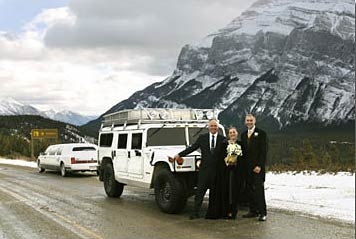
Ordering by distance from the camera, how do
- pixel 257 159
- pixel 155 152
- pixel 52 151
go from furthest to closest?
pixel 52 151 < pixel 155 152 < pixel 257 159

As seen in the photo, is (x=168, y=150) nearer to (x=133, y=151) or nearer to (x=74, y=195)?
(x=133, y=151)

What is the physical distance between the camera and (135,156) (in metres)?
12.6

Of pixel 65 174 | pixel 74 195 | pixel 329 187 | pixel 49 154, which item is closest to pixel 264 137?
pixel 329 187

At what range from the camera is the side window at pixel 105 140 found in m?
14.3

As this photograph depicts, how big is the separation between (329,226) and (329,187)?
5.28m

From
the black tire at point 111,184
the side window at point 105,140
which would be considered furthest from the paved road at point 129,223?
the side window at point 105,140

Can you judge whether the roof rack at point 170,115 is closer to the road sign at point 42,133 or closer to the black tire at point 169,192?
the black tire at point 169,192

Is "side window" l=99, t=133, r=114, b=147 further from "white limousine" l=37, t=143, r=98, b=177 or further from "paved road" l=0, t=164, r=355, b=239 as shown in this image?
"white limousine" l=37, t=143, r=98, b=177

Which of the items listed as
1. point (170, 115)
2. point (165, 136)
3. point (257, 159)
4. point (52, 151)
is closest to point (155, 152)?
point (165, 136)

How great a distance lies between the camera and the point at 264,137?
33.0 feet

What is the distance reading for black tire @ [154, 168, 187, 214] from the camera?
35.8ft

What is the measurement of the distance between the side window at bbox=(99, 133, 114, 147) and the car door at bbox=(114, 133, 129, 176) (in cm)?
61

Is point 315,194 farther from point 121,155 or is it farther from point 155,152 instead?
point 121,155

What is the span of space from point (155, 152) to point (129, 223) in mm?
2017
